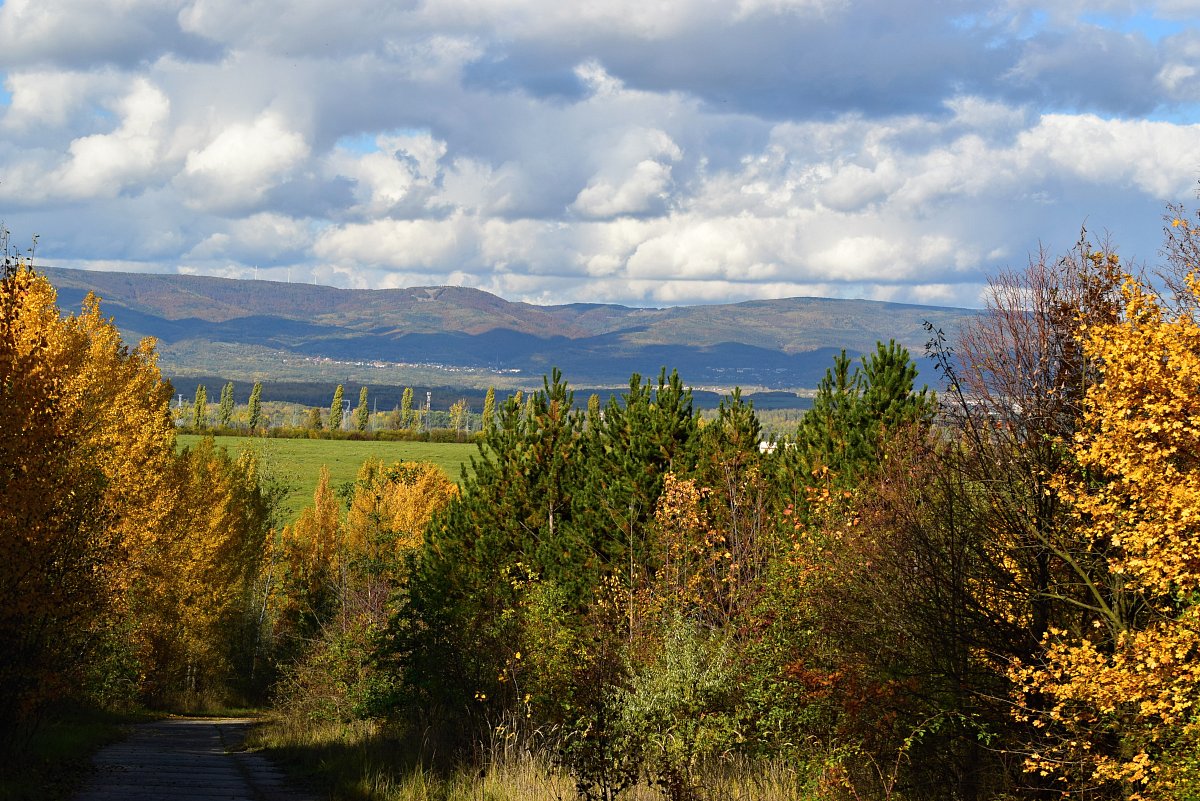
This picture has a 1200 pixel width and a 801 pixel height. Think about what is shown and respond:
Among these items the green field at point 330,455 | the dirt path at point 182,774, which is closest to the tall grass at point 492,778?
the dirt path at point 182,774

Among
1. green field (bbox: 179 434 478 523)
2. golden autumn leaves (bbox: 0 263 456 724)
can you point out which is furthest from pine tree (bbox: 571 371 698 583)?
green field (bbox: 179 434 478 523)

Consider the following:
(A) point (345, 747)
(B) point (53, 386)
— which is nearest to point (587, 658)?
(A) point (345, 747)

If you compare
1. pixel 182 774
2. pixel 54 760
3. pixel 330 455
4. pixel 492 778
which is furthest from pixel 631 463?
pixel 330 455

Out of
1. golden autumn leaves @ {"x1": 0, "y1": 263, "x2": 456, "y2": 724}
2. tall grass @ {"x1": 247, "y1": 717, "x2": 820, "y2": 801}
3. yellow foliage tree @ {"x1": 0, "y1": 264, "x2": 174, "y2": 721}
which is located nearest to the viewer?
tall grass @ {"x1": 247, "y1": 717, "x2": 820, "y2": 801}

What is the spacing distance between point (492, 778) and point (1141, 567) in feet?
26.8

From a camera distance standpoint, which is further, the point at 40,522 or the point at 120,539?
the point at 120,539

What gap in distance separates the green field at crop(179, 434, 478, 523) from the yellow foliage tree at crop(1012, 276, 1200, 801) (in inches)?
3959

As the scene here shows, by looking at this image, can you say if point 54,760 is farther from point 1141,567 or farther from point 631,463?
point 631,463

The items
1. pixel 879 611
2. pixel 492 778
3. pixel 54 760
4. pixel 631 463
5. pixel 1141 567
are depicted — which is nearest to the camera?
pixel 1141 567

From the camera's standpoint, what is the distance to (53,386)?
19.9 meters

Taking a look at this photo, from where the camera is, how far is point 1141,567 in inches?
483

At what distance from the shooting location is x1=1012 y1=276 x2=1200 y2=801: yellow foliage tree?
1216 centimetres

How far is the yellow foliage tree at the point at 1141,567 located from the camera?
479 inches

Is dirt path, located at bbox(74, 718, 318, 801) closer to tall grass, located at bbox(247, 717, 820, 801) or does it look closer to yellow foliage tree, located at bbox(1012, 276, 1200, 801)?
tall grass, located at bbox(247, 717, 820, 801)
